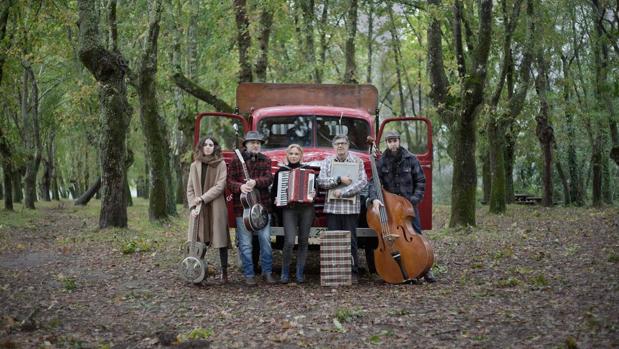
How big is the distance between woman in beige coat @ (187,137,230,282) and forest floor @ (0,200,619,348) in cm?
76

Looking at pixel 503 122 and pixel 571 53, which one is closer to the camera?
pixel 503 122

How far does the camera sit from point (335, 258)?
421 inches

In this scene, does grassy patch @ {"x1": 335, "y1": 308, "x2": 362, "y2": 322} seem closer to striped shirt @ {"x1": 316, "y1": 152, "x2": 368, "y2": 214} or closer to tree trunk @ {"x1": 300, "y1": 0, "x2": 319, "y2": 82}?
striped shirt @ {"x1": 316, "y1": 152, "x2": 368, "y2": 214}

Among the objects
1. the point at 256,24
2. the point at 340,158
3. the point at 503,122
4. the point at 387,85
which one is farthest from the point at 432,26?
the point at 387,85

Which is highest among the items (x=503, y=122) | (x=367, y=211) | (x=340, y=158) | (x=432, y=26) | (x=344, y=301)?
(x=432, y=26)

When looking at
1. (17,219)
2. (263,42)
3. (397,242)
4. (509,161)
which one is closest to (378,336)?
(397,242)

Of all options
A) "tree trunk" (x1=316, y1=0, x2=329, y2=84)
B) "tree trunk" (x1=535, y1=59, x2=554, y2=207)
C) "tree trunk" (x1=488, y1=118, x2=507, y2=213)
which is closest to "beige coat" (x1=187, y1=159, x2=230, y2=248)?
"tree trunk" (x1=316, y1=0, x2=329, y2=84)

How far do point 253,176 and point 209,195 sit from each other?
2.20ft

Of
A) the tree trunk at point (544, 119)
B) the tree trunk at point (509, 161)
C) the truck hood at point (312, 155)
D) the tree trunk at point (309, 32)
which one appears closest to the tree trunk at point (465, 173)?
the truck hood at point (312, 155)

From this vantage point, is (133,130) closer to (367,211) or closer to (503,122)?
(503,122)

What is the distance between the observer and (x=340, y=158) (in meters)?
10.8

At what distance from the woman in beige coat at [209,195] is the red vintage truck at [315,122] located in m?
0.47

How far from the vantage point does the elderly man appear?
10586 mm

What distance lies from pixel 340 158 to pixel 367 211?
0.84 metres
